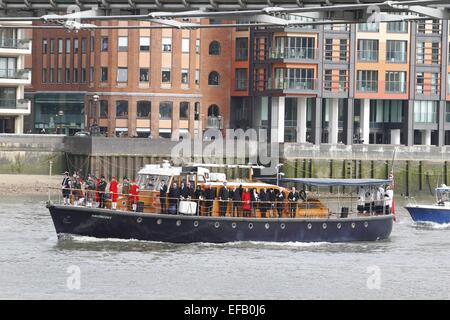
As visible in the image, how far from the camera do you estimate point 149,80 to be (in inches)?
4200

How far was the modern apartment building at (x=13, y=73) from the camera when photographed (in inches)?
4048

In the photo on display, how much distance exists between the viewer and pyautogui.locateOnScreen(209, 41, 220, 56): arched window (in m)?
111

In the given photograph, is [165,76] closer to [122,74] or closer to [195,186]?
[122,74]

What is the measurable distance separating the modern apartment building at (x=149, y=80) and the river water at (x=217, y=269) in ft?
149

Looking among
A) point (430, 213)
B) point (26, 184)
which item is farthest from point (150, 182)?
point (26, 184)

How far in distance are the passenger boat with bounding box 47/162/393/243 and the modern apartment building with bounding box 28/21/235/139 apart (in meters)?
45.3

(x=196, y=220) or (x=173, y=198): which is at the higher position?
(x=173, y=198)

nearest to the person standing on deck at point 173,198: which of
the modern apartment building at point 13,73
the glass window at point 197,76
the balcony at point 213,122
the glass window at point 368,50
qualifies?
the modern apartment building at point 13,73

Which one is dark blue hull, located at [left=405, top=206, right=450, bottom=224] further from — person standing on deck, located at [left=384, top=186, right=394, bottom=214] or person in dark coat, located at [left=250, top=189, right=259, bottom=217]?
person in dark coat, located at [left=250, top=189, right=259, bottom=217]

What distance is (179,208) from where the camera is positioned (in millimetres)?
55906

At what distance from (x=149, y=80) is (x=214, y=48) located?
21.9 ft
